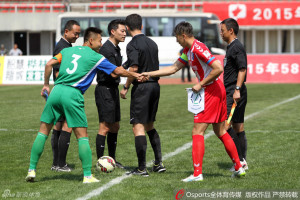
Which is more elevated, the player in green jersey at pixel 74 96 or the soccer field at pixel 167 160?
the player in green jersey at pixel 74 96

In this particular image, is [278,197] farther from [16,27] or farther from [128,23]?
[16,27]

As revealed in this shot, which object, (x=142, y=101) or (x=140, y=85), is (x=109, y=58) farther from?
(x=142, y=101)

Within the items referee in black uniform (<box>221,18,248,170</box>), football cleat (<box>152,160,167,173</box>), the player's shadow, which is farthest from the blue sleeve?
referee in black uniform (<box>221,18,248,170</box>)

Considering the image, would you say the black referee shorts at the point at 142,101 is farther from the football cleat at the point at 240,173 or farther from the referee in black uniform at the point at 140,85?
the football cleat at the point at 240,173

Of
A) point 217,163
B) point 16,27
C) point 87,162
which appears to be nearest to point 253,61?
point 217,163

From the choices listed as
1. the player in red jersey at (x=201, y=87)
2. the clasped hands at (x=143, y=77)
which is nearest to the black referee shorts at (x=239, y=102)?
the player in red jersey at (x=201, y=87)

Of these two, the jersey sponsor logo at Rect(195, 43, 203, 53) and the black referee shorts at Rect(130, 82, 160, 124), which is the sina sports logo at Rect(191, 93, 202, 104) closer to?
the jersey sponsor logo at Rect(195, 43, 203, 53)

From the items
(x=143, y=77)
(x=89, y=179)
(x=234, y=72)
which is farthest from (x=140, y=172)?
(x=234, y=72)

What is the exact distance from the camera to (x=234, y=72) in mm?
8039

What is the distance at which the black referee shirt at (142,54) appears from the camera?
24.6ft

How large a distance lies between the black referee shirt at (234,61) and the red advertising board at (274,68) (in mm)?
18416

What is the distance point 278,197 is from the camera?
6223 millimetres

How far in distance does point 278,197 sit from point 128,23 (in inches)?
113

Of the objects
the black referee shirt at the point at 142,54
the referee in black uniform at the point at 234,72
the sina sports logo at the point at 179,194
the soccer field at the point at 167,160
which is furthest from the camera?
the referee in black uniform at the point at 234,72
